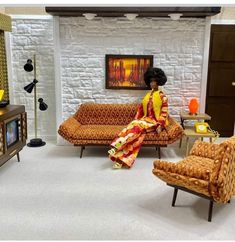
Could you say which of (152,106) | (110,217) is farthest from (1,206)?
(152,106)

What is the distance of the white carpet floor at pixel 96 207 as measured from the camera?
2.32 m

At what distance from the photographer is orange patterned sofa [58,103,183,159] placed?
3.99m

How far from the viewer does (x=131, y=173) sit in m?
3.61

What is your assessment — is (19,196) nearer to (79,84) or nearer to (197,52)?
(79,84)

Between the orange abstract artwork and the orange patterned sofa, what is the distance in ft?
1.14

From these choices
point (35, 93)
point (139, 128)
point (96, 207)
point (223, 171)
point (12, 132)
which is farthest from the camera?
point (35, 93)

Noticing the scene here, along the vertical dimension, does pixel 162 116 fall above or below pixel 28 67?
below

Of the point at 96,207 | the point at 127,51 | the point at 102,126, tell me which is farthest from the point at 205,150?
the point at 127,51

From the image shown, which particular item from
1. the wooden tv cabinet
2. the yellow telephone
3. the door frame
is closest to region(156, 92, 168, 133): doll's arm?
the yellow telephone

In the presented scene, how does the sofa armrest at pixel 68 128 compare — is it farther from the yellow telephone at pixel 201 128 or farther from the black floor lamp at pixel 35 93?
the yellow telephone at pixel 201 128

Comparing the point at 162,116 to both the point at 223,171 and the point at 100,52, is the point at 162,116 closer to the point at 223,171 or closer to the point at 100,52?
the point at 100,52

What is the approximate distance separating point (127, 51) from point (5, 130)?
7.23ft

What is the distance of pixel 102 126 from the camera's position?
14.5 feet

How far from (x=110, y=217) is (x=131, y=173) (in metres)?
1.10
